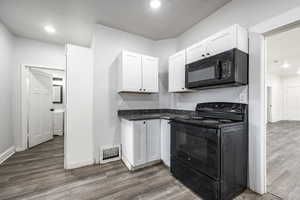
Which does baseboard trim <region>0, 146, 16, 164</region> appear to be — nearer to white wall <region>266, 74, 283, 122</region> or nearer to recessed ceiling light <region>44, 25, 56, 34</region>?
recessed ceiling light <region>44, 25, 56, 34</region>

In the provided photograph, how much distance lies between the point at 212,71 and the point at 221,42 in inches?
15.9

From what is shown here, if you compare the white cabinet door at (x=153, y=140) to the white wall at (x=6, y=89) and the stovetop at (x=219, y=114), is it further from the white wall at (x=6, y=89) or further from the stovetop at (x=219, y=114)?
the white wall at (x=6, y=89)

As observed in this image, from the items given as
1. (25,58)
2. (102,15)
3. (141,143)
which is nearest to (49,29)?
(25,58)

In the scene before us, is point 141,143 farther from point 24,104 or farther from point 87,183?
point 24,104

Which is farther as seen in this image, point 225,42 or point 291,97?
point 291,97

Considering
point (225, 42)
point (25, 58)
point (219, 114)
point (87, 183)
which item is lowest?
point (87, 183)

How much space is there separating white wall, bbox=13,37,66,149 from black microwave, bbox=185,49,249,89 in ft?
12.5

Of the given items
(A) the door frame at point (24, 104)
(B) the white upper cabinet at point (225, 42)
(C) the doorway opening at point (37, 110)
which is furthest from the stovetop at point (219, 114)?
(A) the door frame at point (24, 104)

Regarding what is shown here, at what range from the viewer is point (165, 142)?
2.41 metres

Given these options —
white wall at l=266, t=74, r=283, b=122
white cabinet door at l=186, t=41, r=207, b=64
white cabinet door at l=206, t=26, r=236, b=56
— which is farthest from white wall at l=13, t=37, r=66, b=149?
white wall at l=266, t=74, r=283, b=122

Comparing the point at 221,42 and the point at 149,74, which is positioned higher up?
the point at 221,42

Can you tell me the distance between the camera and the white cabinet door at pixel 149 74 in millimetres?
2674

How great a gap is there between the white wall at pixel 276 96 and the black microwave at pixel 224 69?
7598 millimetres

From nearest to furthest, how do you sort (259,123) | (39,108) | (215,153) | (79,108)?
(215,153) → (259,123) → (79,108) → (39,108)
